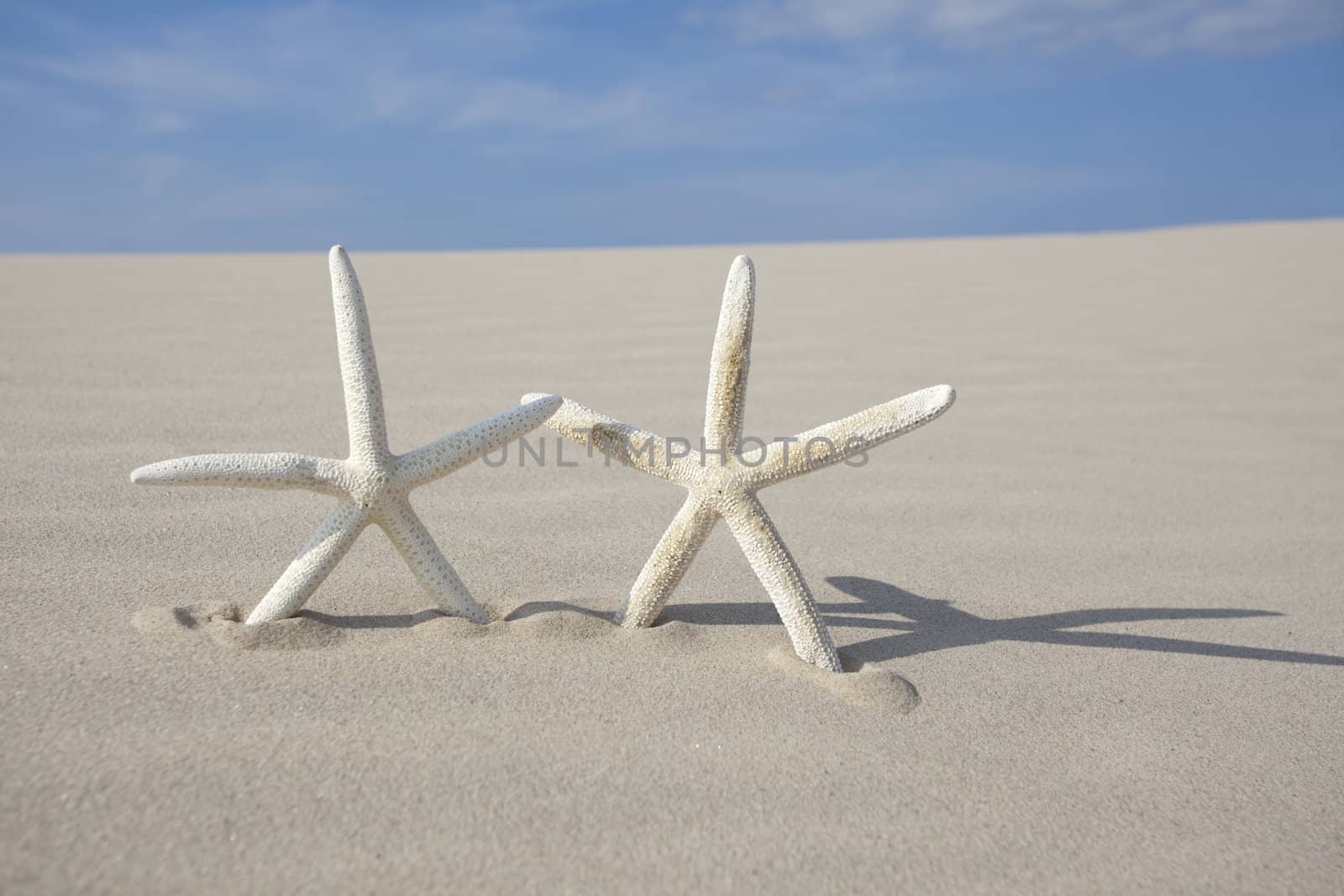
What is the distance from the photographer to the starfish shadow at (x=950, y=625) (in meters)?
2.80

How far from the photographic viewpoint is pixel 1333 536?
397cm

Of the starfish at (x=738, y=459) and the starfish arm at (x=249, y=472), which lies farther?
the starfish at (x=738, y=459)

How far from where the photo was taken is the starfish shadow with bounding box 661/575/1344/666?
2.80 meters

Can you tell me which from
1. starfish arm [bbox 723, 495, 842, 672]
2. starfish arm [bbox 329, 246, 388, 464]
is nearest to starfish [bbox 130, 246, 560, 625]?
starfish arm [bbox 329, 246, 388, 464]

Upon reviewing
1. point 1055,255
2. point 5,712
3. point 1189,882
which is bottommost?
point 1189,882

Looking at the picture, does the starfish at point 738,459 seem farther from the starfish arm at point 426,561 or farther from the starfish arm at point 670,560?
the starfish arm at point 426,561

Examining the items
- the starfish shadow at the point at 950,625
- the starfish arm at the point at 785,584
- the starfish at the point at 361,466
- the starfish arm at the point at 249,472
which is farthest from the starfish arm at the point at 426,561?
the starfish arm at the point at 785,584

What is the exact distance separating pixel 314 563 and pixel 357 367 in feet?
1.68

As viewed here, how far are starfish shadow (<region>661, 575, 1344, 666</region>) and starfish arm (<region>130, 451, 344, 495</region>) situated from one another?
3.45 ft

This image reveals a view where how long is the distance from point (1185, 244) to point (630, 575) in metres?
11.7

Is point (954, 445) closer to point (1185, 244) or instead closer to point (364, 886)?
point (364, 886)

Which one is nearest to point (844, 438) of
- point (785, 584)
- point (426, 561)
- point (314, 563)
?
point (785, 584)

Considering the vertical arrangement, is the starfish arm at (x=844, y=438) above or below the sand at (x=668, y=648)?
above

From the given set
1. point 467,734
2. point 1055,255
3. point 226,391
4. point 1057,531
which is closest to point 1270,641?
point 1057,531
